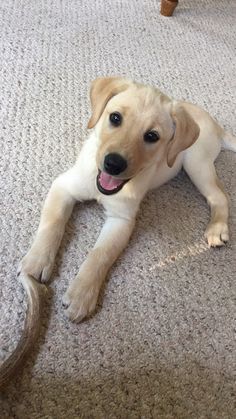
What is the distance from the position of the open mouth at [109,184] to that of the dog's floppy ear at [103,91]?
0.14 metres

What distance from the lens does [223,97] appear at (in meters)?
1.94

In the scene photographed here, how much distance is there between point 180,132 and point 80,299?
465 mm

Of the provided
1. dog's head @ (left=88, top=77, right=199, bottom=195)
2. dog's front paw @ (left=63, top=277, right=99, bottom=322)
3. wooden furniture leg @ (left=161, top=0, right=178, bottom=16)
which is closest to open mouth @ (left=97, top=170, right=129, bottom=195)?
dog's head @ (left=88, top=77, right=199, bottom=195)

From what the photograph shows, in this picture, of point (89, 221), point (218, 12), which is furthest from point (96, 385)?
point (218, 12)

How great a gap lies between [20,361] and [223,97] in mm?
1364

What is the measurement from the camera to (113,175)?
1.14 meters

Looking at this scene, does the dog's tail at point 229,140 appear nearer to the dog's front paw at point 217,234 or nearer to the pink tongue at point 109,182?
the dog's front paw at point 217,234

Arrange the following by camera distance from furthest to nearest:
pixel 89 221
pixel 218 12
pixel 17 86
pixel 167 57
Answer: pixel 218 12 → pixel 167 57 → pixel 17 86 → pixel 89 221

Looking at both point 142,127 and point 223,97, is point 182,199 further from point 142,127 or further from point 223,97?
point 223,97

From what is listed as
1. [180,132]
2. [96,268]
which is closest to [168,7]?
[180,132]

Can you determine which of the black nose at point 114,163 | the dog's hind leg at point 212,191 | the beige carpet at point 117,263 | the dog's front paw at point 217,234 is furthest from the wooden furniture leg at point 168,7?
the black nose at point 114,163

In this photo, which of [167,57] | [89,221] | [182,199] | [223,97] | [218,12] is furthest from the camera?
[218,12]

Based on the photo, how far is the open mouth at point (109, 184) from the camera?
120 centimetres

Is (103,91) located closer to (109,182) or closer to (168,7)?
(109,182)
